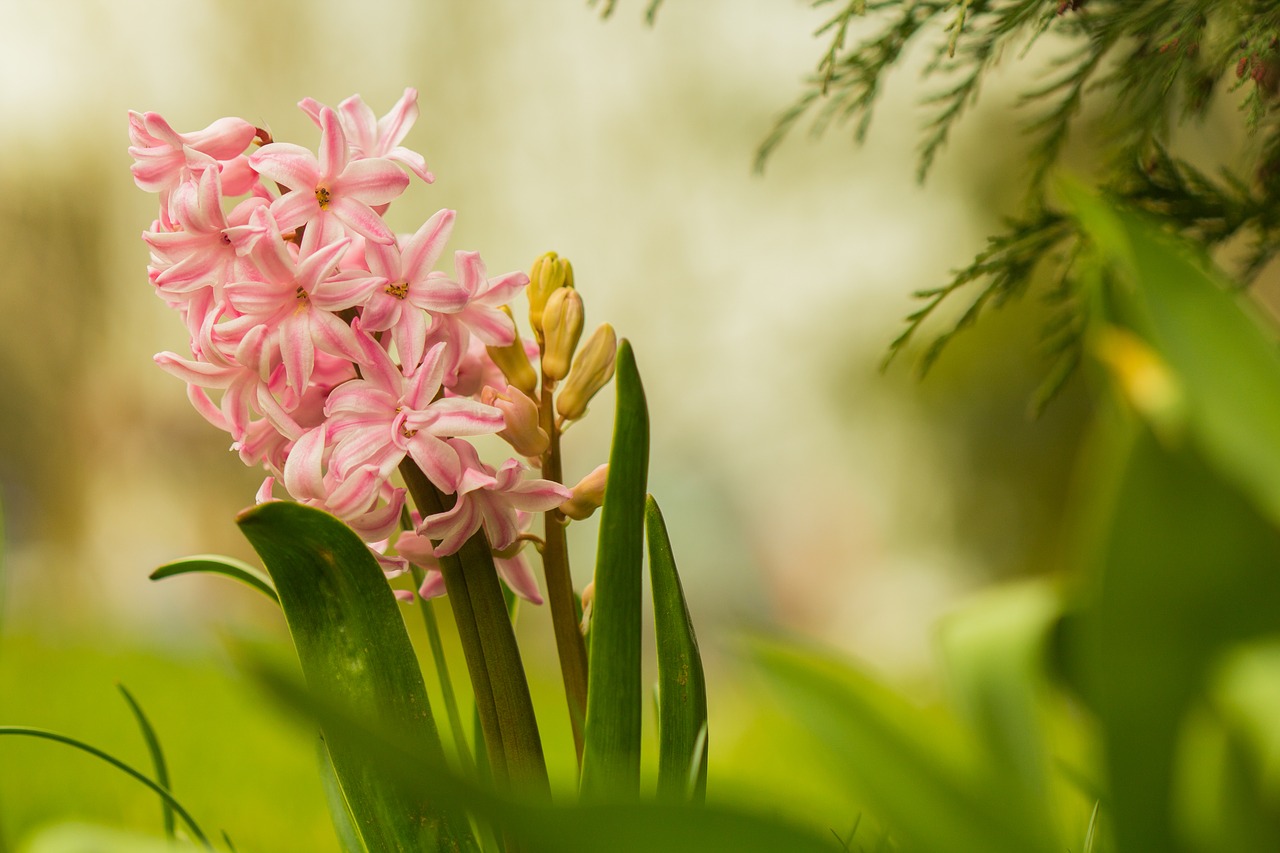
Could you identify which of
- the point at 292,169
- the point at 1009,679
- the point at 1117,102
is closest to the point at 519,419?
the point at 292,169

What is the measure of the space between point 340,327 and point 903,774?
279 millimetres

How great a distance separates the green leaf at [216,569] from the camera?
43 cm

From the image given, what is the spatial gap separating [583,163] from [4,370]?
2099mm

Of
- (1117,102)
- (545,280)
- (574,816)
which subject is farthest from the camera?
(1117,102)

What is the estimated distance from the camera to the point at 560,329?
1.48 feet

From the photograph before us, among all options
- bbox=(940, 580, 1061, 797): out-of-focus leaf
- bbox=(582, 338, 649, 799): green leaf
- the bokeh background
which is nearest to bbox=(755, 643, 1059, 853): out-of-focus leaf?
bbox=(940, 580, 1061, 797): out-of-focus leaf

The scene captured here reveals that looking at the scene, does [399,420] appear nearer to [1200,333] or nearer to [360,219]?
[360,219]

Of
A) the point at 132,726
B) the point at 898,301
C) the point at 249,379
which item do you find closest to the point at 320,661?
the point at 249,379

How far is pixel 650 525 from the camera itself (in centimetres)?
40

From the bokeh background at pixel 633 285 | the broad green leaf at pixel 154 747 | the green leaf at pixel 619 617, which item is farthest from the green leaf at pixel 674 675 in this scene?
the bokeh background at pixel 633 285

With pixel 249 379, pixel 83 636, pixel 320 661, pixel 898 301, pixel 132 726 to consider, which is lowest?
pixel 83 636

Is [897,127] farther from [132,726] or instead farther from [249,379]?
[249,379]

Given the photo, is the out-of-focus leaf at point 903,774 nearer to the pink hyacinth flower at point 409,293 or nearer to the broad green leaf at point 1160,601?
the broad green leaf at point 1160,601

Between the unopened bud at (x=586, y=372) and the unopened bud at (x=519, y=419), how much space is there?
2 centimetres
